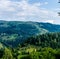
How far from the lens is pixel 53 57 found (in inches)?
5753

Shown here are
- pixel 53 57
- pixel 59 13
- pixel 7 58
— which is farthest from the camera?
pixel 7 58

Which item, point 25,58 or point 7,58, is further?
point 7,58

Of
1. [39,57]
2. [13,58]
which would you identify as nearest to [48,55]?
[39,57]

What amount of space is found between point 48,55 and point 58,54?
8212 mm

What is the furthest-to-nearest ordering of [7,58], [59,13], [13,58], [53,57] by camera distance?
[7,58]
[13,58]
[53,57]
[59,13]

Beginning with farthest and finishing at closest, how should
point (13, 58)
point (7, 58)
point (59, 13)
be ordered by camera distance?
1. point (7, 58)
2. point (13, 58)
3. point (59, 13)

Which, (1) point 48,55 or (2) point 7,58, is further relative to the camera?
(2) point 7,58

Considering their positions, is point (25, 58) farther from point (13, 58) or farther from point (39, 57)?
point (13, 58)

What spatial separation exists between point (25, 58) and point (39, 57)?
835 cm

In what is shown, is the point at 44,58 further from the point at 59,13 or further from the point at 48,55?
the point at 59,13

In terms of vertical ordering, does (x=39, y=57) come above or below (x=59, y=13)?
below

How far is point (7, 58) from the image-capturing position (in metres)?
198

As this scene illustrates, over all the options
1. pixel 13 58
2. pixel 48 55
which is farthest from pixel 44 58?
pixel 13 58

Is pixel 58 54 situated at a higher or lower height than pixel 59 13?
lower
